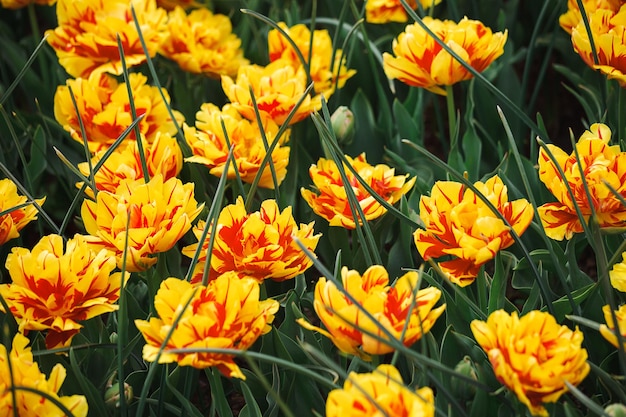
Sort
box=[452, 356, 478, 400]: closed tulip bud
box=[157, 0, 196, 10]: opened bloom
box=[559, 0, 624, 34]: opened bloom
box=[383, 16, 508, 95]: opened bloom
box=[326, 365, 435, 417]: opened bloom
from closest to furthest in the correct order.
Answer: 1. box=[326, 365, 435, 417]: opened bloom
2. box=[452, 356, 478, 400]: closed tulip bud
3. box=[383, 16, 508, 95]: opened bloom
4. box=[559, 0, 624, 34]: opened bloom
5. box=[157, 0, 196, 10]: opened bloom

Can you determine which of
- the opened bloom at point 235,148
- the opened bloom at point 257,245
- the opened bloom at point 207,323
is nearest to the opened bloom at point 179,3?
the opened bloom at point 235,148

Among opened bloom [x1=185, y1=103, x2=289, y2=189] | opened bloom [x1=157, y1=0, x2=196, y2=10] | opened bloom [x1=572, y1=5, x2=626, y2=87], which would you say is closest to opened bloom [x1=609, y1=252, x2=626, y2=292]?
opened bloom [x1=572, y1=5, x2=626, y2=87]

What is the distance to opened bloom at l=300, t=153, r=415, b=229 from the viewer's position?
0.91m

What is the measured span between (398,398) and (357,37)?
0.90 metres

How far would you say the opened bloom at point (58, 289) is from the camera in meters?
0.79

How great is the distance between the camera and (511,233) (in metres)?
0.81

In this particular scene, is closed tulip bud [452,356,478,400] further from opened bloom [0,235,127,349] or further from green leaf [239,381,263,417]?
opened bloom [0,235,127,349]

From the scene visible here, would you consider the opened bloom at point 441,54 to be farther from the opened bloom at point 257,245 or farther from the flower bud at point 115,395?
the flower bud at point 115,395

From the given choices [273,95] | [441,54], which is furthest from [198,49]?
[441,54]

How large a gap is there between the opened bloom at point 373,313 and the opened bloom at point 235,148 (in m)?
0.27

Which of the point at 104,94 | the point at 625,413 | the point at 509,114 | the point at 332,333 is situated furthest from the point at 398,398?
the point at 509,114

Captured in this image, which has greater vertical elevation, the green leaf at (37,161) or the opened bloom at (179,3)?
the opened bloom at (179,3)

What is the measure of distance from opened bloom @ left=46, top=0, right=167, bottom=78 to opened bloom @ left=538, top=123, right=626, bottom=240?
Answer: 62 cm

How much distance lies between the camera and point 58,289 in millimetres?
794
